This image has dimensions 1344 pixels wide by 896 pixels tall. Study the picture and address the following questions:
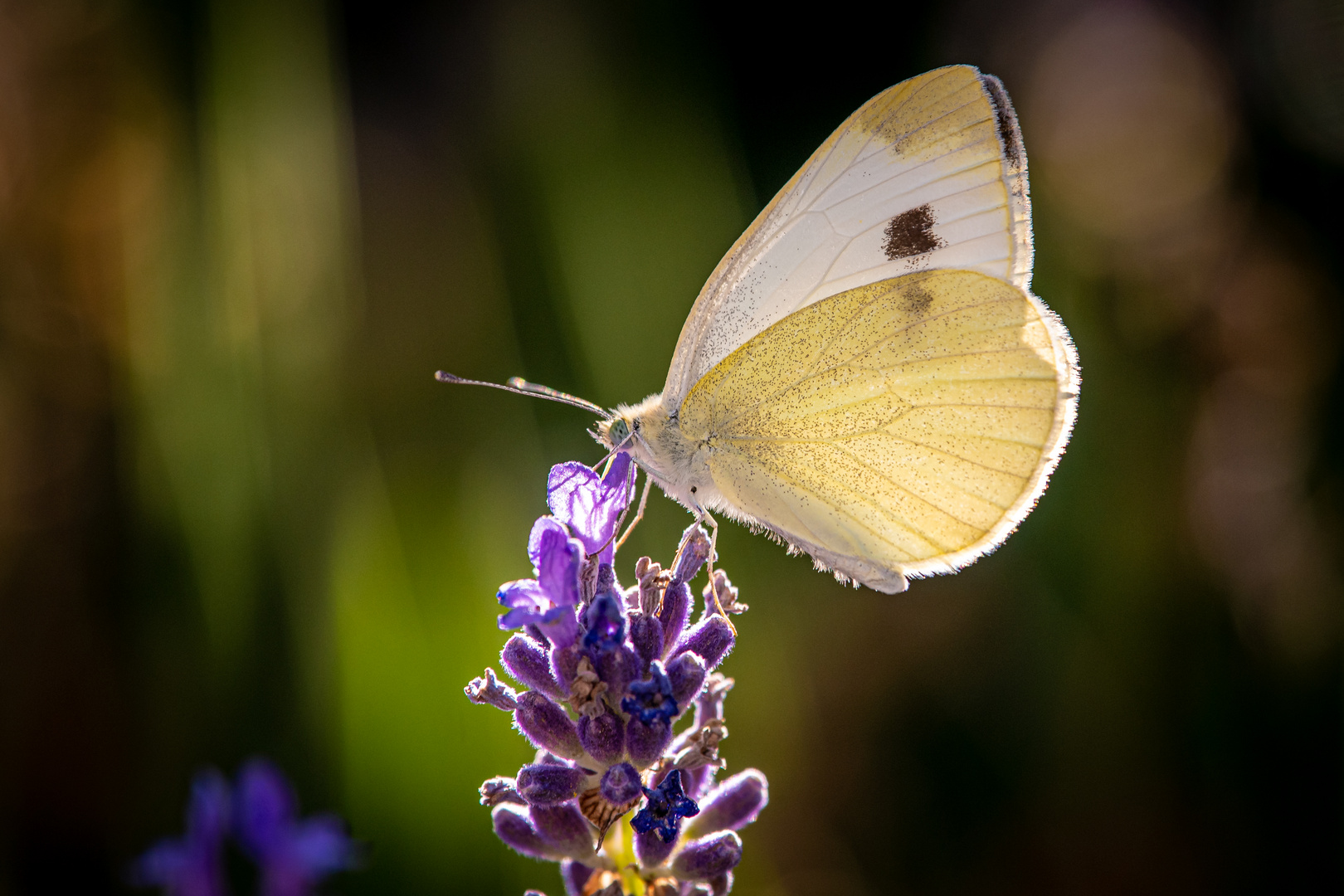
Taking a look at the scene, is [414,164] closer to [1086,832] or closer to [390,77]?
[390,77]

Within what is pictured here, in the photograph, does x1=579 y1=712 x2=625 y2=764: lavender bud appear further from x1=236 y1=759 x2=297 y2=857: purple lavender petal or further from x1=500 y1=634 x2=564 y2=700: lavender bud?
x1=236 y1=759 x2=297 y2=857: purple lavender petal

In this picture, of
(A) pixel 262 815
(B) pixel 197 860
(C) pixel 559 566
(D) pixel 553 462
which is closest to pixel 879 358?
(C) pixel 559 566

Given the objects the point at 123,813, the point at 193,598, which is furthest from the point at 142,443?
the point at 123,813

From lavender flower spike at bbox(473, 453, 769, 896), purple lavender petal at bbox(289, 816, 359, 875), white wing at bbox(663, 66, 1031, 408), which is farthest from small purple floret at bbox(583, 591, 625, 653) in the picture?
purple lavender petal at bbox(289, 816, 359, 875)

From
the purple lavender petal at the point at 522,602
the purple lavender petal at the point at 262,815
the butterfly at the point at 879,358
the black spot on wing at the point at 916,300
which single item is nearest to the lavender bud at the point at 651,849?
the purple lavender petal at the point at 522,602

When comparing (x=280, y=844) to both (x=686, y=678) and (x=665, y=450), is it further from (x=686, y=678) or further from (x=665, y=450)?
(x=665, y=450)
